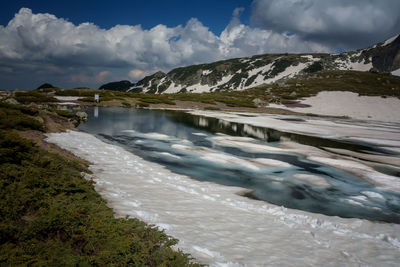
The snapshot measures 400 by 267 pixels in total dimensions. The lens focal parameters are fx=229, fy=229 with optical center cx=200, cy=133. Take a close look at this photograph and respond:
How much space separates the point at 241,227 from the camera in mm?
8094

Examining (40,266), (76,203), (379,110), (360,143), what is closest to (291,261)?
(40,266)

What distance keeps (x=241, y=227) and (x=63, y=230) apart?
18.0 feet

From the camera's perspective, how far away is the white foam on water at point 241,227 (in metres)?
6.55

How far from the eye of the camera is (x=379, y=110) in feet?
259

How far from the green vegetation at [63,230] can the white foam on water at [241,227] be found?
0.96 meters

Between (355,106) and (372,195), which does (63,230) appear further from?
(355,106)

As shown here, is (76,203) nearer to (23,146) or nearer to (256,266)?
(23,146)

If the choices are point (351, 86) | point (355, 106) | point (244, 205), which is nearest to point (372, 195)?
point (244, 205)

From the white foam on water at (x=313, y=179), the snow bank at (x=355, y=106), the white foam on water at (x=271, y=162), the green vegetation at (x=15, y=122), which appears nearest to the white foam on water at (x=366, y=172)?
the white foam on water at (x=313, y=179)

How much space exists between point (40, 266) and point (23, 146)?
7605 millimetres

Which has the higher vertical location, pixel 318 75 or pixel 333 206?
pixel 318 75

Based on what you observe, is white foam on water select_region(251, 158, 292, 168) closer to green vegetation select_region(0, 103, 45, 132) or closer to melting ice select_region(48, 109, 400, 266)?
melting ice select_region(48, 109, 400, 266)

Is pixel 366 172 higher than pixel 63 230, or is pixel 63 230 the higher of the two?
pixel 63 230

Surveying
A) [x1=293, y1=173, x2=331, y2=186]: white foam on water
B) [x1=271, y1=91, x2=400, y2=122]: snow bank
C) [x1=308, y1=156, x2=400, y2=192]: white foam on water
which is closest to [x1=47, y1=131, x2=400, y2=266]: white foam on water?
[x1=293, y1=173, x2=331, y2=186]: white foam on water
